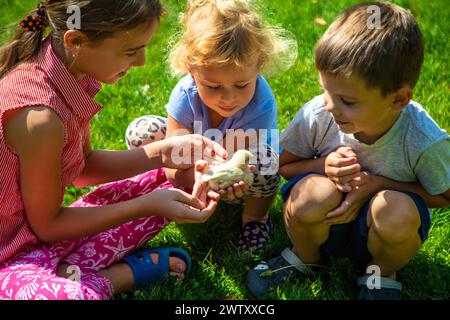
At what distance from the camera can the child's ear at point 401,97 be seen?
213cm

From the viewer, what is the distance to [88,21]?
2133 mm

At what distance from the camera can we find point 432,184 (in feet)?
7.41

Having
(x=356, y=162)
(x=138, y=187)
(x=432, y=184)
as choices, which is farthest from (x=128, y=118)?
(x=432, y=184)

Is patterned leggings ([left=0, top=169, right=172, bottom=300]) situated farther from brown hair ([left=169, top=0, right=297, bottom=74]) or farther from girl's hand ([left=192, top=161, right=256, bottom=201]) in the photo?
brown hair ([left=169, top=0, right=297, bottom=74])

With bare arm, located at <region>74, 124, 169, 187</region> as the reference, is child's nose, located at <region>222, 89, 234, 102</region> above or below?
above

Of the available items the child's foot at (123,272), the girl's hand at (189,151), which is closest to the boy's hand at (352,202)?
the girl's hand at (189,151)

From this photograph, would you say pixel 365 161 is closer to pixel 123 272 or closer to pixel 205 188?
pixel 205 188

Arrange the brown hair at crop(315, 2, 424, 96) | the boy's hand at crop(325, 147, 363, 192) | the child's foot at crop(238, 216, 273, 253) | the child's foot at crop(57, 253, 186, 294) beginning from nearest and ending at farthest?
the brown hair at crop(315, 2, 424, 96) < the boy's hand at crop(325, 147, 363, 192) < the child's foot at crop(57, 253, 186, 294) < the child's foot at crop(238, 216, 273, 253)

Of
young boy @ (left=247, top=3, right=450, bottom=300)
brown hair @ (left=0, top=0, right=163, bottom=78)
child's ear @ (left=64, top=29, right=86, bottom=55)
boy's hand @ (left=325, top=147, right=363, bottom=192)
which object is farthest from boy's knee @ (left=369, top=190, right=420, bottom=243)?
child's ear @ (left=64, top=29, right=86, bottom=55)

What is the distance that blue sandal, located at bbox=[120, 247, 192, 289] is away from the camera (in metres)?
2.43

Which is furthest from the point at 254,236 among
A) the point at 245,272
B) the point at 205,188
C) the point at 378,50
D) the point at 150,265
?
the point at 378,50

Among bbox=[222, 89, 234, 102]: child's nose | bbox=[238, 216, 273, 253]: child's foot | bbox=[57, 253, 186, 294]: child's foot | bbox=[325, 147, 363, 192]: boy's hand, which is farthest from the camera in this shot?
bbox=[238, 216, 273, 253]: child's foot

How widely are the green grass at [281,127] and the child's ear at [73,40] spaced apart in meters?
0.42

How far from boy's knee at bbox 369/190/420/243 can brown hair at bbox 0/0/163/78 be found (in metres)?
1.03
